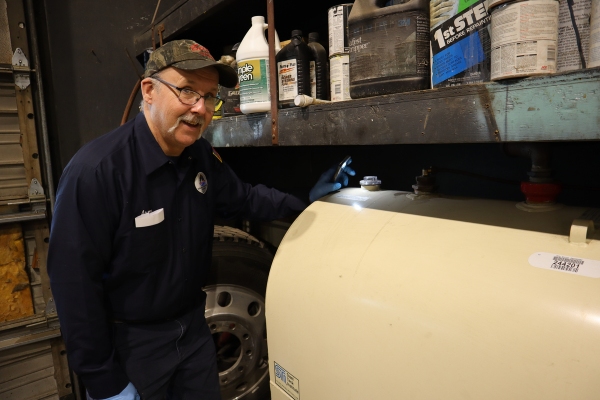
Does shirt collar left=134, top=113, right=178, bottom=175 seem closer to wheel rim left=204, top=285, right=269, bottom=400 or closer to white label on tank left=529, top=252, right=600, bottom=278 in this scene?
wheel rim left=204, top=285, right=269, bottom=400

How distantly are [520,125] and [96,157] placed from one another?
1125 mm

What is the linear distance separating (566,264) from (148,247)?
44.4 inches

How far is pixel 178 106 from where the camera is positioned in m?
1.21

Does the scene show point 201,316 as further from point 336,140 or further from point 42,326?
point 42,326

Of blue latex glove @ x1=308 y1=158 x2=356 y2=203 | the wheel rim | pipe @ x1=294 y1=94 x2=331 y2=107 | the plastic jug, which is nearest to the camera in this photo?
the plastic jug

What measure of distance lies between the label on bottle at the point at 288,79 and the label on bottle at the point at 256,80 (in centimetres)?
5

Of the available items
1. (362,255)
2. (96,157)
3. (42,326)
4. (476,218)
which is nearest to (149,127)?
(96,157)

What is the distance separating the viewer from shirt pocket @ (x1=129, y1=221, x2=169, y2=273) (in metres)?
1.25

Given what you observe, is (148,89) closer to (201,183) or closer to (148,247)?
(201,183)

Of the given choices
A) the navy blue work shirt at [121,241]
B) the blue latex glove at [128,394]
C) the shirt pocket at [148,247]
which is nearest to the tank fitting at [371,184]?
the navy blue work shirt at [121,241]

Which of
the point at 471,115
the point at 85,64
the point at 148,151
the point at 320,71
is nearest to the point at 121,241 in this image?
the point at 148,151

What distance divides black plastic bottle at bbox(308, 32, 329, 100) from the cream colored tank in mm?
377

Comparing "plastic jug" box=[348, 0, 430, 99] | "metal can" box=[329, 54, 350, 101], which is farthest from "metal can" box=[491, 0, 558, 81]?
"metal can" box=[329, 54, 350, 101]

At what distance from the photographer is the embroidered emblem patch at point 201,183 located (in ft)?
4.63
